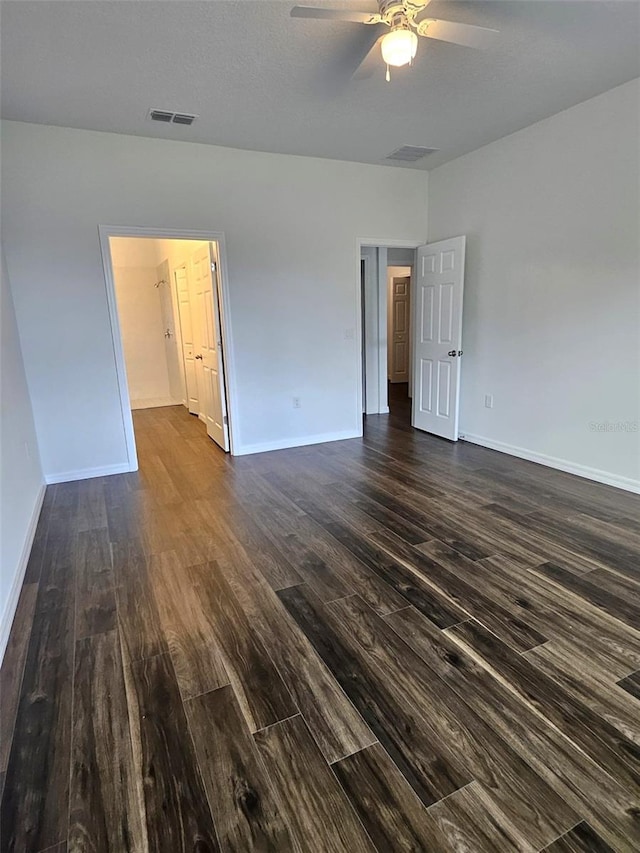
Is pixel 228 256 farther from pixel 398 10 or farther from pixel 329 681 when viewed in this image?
pixel 329 681

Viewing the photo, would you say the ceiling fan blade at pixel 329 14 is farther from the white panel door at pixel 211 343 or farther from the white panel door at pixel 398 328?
the white panel door at pixel 398 328

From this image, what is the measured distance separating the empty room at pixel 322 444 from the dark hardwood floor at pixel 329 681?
0.01 metres

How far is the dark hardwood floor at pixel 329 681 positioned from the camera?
1.23m

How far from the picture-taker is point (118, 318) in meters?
3.90

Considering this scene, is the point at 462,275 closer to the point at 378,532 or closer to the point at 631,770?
the point at 378,532

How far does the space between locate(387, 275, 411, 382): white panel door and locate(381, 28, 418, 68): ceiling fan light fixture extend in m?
6.65

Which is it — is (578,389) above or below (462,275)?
below

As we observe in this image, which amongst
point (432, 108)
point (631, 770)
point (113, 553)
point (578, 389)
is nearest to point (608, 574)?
point (631, 770)

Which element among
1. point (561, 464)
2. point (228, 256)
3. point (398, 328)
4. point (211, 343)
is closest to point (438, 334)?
point (561, 464)

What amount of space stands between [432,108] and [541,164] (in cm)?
109

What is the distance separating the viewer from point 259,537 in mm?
2846

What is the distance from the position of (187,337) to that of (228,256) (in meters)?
2.43

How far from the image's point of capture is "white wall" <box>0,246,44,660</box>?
219cm

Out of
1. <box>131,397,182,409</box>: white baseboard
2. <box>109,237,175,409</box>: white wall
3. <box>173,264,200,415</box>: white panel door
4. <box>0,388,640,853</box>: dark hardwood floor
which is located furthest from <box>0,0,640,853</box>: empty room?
<box>109,237,175,409</box>: white wall
